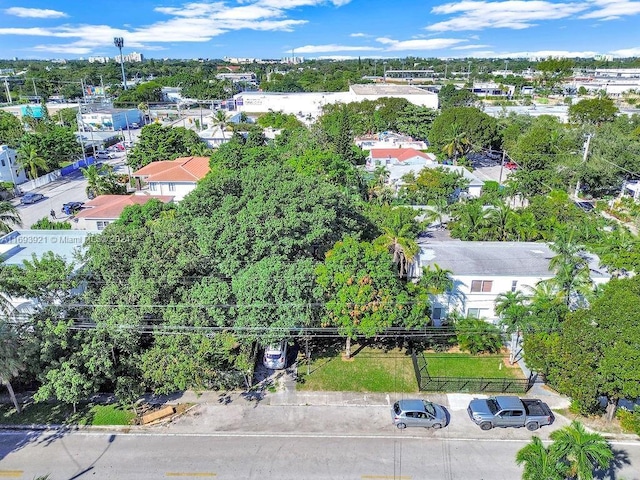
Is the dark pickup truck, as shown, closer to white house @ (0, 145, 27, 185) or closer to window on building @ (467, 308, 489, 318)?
window on building @ (467, 308, 489, 318)

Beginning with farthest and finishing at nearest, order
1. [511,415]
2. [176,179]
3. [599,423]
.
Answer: [176,179] → [599,423] → [511,415]

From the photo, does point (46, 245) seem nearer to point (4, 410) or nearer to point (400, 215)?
point (4, 410)

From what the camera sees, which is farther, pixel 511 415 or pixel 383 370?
pixel 383 370

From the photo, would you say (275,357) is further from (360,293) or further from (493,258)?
(493,258)

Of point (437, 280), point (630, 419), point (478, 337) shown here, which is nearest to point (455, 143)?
point (437, 280)

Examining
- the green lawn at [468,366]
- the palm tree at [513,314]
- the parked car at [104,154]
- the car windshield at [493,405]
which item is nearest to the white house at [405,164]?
Answer: the palm tree at [513,314]
